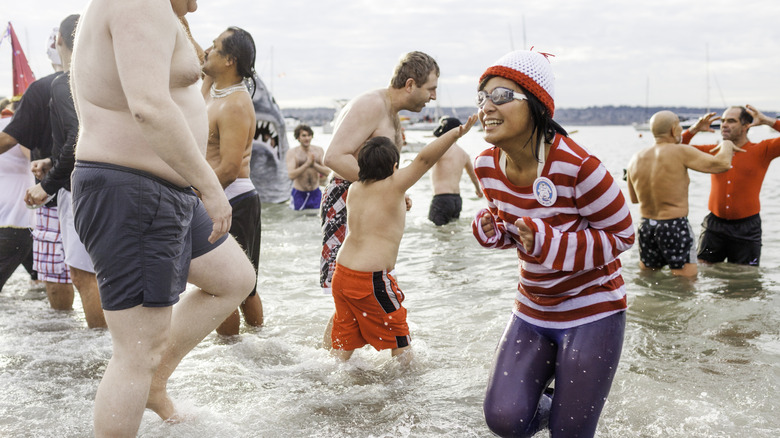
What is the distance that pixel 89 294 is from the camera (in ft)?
14.5

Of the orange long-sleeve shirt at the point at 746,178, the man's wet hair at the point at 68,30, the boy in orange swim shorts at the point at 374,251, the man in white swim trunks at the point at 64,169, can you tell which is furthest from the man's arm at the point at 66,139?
the orange long-sleeve shirt at the point at 746,178

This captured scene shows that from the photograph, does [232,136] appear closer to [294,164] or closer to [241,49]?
[241,49]

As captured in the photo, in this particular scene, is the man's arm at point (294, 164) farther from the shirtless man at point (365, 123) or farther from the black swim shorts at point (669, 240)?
the shirtless man at point (365, 123)

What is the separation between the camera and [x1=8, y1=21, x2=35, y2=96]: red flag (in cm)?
945

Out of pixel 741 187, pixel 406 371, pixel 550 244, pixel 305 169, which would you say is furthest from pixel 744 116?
pixel 305 169

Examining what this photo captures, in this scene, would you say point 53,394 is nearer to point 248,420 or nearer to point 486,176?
point 248,420

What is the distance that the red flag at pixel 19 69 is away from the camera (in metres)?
9.45

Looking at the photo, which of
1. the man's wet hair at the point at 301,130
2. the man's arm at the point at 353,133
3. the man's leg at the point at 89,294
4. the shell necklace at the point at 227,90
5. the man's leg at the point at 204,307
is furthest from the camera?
the man's wet hair at the point at 301,130

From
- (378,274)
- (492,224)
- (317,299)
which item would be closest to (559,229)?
(492,224)

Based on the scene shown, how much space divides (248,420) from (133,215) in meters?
1.50

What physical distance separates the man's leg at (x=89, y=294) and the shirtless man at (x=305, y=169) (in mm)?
7666

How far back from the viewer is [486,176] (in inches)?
105

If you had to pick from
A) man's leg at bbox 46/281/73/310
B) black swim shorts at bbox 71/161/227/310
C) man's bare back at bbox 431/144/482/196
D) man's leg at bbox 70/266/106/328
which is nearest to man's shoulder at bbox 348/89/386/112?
black swim shorts at bbox 71/161/227/310

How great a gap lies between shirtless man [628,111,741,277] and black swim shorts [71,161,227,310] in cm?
533
